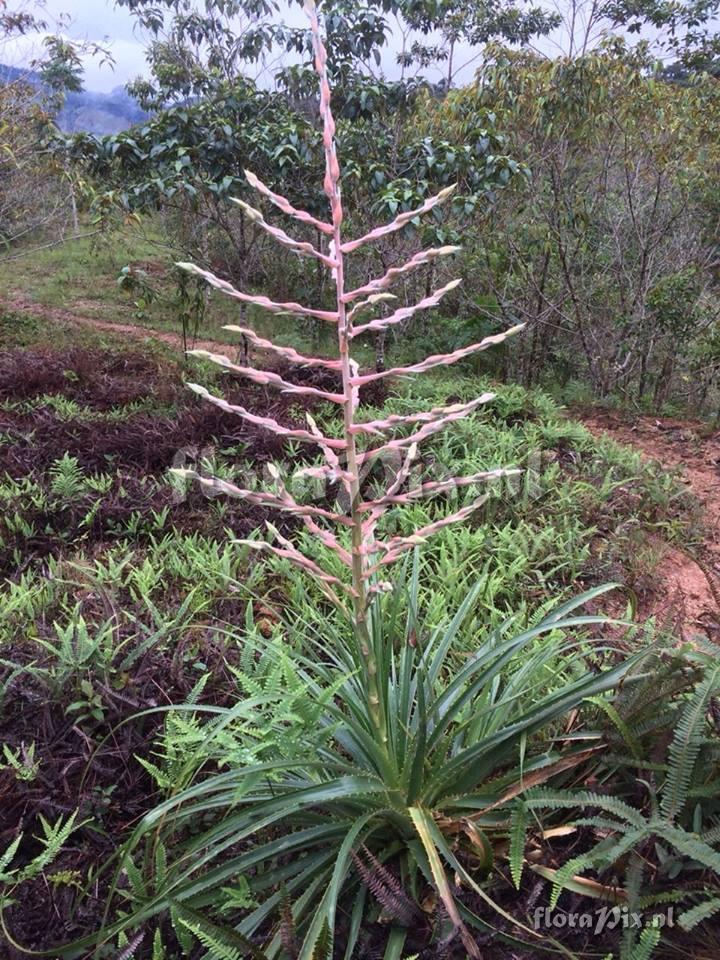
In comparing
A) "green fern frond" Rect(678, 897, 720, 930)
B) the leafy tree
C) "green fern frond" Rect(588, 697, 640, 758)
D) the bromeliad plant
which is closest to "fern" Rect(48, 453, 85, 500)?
the bromeliad plant

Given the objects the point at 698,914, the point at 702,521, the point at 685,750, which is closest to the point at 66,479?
the point at 685,750

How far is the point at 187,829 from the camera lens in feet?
5.73

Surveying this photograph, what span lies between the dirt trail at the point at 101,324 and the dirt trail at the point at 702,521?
596cm

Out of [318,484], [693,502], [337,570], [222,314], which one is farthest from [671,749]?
[222,314]

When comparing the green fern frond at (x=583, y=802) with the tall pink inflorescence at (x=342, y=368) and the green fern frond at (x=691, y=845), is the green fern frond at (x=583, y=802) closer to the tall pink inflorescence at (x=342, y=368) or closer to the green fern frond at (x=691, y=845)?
the green fern frond at (x=691, y=845)

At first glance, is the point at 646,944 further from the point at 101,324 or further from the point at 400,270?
the point at 101,324

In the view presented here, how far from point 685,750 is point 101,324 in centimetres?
1124

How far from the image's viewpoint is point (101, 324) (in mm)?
10898

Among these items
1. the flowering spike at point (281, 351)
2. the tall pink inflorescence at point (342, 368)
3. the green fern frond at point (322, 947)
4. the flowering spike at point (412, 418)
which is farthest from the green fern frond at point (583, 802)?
the flowering spike at point (281, 351)

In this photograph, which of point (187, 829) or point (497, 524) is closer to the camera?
point (187, 829)

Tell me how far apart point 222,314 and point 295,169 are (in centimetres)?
571

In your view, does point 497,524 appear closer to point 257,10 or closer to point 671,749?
point 671,749

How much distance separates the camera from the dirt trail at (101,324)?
9985mm

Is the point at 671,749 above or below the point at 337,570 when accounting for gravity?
above
